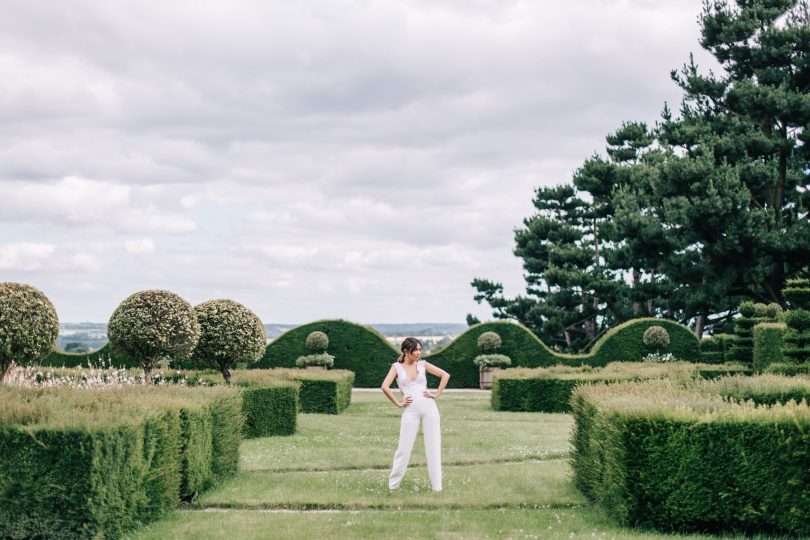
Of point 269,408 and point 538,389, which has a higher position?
point 269,408

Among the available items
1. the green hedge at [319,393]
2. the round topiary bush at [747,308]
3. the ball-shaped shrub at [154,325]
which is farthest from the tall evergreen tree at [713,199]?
the ball-shaped shrub at [154,325]

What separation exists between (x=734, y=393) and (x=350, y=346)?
23.3 m

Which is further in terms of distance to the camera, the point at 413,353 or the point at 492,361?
the point at 492,361

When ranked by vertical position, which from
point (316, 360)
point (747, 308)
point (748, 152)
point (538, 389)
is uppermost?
point (748, 152)

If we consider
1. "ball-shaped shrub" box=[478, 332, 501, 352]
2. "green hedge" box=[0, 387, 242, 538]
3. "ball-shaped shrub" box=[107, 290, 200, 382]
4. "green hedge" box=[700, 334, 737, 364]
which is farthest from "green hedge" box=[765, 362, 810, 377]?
"green hedge" box=[0, 387, 242, 538]

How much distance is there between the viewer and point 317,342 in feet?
103

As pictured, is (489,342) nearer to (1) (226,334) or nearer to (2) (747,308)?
(2) (747,308)

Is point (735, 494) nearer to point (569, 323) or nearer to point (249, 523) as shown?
point (249, 523)

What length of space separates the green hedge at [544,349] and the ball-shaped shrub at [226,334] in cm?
1483

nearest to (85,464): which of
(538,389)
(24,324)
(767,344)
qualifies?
(24,324)

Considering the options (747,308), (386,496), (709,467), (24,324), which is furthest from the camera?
(747,308)

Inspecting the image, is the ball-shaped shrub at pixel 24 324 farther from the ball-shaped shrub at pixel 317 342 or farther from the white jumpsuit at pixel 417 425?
the ball-shaped shrub at pixel 317 342

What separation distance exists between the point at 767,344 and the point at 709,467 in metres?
16.3

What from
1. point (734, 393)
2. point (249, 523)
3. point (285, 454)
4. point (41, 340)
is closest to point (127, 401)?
point (249, 523)
